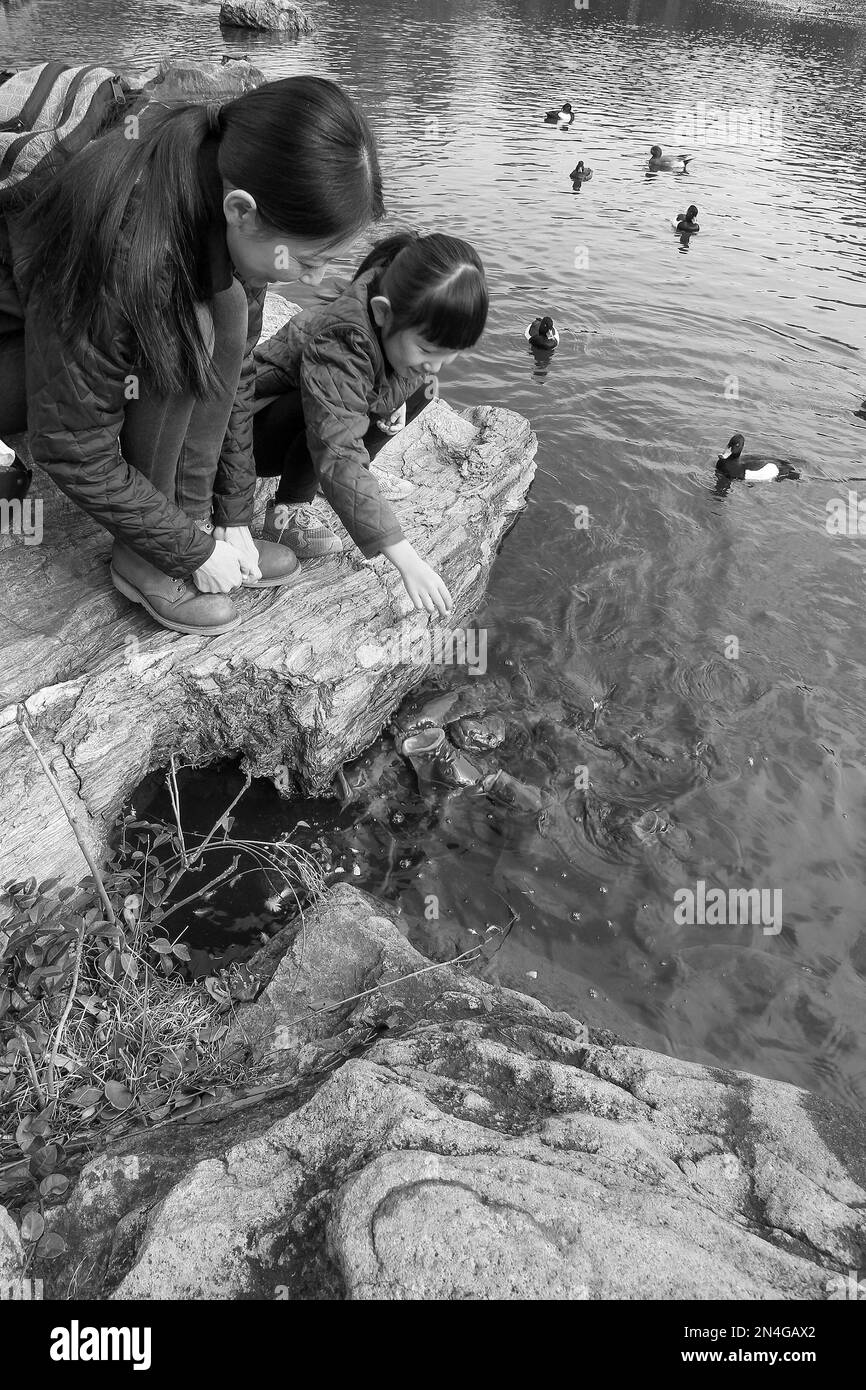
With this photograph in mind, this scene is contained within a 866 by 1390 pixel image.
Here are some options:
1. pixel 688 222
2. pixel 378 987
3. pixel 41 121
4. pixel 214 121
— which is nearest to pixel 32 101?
pixel 41 121

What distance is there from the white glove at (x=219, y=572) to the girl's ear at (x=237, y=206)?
1.40 m

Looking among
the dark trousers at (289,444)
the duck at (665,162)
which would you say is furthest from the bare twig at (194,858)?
the duck at (665,162)

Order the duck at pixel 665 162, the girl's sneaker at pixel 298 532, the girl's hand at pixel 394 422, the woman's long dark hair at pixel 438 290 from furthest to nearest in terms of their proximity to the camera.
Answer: the duck at pixel 665 162, the girl's sneaker at pixel 298 532, the girl's hand at pixel 394 422, the woman's long dark hair at pixel 438 290

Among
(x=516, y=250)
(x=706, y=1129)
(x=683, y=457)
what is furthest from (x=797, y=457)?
(x=706, y=1129)

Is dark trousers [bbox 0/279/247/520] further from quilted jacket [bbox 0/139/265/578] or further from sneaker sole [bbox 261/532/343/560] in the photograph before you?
sneaker sole [bbox 261/532/343/560]

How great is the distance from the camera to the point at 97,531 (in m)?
4.30

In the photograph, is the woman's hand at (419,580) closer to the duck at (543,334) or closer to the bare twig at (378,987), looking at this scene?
the bare twig at (378,987)

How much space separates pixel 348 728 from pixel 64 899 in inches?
66.3

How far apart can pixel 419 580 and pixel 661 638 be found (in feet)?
10.2

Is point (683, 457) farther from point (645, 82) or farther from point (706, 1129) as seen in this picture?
point (645, 82)

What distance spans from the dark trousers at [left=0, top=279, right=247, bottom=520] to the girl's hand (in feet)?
3.13

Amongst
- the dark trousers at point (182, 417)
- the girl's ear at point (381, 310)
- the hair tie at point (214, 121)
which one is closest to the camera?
the hair tie at point (214, 121)

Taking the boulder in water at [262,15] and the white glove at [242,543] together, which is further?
the boulder in water at [262,15]

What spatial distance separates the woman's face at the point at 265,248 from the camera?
2.51 metres
